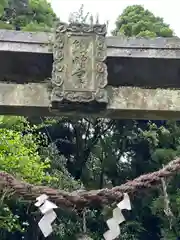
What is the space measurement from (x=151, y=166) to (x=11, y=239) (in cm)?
389

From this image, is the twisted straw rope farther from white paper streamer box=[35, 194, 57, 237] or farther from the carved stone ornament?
the carved stone ornament

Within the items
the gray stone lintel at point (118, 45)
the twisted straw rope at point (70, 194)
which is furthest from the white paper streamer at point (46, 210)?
the gray stone lintel at point (118, 45)

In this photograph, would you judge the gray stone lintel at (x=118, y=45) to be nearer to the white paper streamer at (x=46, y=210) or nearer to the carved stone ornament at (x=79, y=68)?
the carved stone ornament at (x=79, y=68)

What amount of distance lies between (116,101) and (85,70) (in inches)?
9.9

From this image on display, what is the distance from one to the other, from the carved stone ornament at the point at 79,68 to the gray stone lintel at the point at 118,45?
0.08m

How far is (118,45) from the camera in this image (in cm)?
312

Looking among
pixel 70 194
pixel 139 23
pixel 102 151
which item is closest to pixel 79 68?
pixel 70 194

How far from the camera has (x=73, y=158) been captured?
13.7 meters

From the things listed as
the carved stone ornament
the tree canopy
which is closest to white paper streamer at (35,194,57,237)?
the carved stone ornament

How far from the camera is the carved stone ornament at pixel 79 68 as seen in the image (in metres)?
2.95

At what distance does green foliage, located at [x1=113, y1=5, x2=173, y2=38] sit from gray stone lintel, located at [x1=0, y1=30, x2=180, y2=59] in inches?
363

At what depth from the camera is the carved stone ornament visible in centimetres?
295

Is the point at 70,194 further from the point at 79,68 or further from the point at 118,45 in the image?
the point at 118,45

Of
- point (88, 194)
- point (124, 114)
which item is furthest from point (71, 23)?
point (88, 194)
